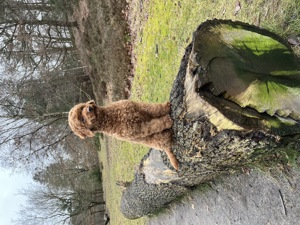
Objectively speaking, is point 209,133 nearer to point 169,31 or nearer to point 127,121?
point 127,121

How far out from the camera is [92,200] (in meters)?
19.8

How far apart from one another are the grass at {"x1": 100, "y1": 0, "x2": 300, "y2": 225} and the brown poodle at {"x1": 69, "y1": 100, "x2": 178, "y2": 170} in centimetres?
144

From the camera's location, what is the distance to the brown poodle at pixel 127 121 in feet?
9.71

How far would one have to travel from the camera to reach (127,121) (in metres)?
3.15

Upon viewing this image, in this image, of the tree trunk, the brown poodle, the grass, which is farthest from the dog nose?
the grass

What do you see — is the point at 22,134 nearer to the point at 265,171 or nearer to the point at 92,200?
the point at 92,200

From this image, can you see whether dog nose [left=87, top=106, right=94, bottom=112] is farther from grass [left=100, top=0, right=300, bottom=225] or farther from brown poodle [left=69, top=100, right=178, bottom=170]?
grass [left=100, top=0, right=300, bottom=225]

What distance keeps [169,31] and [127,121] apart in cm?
413

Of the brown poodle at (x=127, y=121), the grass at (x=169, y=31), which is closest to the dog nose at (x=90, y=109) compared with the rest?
the brown poodle at (x=127, y=121)

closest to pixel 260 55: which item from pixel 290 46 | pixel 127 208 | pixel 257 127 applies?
pixel 290 46

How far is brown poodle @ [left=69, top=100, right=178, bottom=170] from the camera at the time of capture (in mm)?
2959

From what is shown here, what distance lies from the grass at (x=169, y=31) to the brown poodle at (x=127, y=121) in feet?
4.72

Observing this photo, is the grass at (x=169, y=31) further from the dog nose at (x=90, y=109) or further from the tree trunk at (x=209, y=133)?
the dog nose at (x=90, y=109)

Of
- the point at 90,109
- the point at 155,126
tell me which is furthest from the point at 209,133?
the point at 90,109
